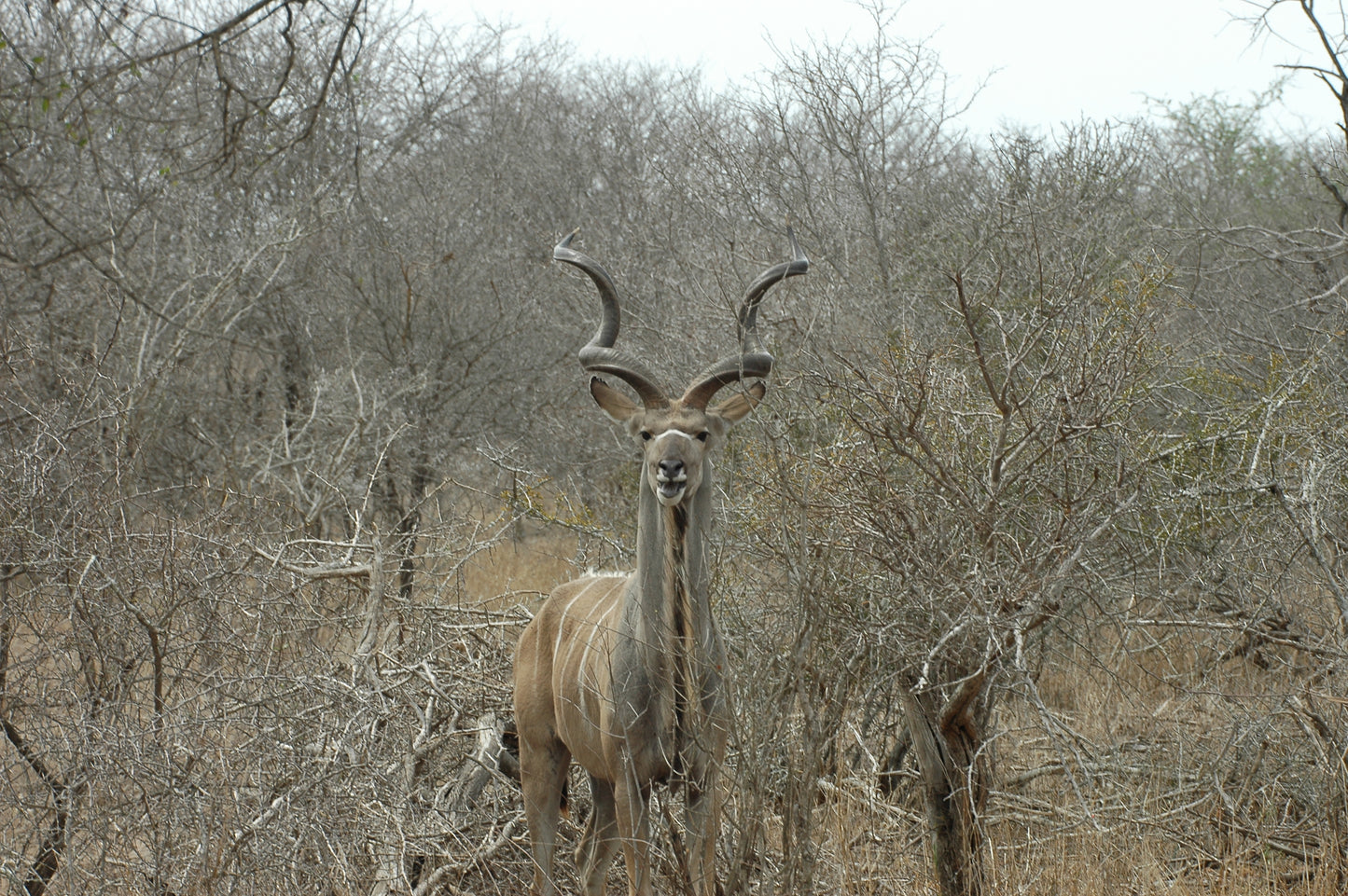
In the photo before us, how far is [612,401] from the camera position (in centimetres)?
512

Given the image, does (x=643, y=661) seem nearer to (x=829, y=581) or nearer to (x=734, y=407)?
(x=829, y=581)

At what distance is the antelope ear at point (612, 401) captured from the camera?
5.08 metres

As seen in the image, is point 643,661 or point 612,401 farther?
point 612,401

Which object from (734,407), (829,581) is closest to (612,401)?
(734,407)

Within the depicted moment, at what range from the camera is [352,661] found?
548cm

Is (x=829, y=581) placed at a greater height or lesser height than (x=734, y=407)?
lesser

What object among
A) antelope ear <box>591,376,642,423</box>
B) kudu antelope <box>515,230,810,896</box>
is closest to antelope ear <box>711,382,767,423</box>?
kudu antelope <box>515,230,810,896</box>

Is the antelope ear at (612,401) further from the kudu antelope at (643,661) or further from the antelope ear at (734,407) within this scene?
the antelope ear at (734,407)

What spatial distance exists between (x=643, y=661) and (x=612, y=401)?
4.09 feet

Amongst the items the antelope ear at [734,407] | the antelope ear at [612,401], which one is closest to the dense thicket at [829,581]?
the antelope ear at [734,407]

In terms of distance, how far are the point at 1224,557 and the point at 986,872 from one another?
183cm

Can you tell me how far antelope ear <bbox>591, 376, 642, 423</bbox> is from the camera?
5082 mm

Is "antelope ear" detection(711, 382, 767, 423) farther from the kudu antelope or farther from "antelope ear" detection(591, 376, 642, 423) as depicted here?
"antelope ear" detection(591, 376, 642, 423)

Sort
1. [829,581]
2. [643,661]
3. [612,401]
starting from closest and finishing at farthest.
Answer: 1. [643,661]
2. [829,581]
3. [612,401]
